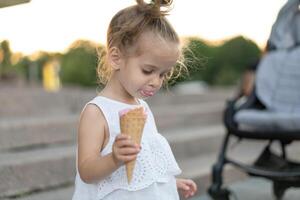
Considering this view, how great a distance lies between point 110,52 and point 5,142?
201 cm

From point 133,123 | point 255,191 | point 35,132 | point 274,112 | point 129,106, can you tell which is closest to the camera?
point 133,123

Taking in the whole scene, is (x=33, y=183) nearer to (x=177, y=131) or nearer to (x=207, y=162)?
(x=207, y=162)

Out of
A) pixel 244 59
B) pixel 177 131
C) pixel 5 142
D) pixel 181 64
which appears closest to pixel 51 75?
pixel 177 131

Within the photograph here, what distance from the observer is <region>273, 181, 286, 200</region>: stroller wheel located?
3405 mm

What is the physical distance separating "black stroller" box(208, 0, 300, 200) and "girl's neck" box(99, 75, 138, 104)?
5.19 feet

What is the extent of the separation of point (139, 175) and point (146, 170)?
0.09 ft

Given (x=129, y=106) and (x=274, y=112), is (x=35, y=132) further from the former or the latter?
(x=129, y=106)

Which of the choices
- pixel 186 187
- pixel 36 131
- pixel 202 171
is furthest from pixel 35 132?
pixel 186 187

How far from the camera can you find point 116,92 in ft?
5.64

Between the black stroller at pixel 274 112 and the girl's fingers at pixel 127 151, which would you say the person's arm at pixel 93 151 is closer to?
the girl's fingers at pixel 127 151

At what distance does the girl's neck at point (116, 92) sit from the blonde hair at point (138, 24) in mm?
43

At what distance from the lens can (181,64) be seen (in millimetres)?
1805

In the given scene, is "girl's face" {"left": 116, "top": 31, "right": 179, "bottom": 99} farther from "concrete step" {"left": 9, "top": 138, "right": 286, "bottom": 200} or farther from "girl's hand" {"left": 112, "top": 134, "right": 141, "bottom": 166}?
"concrete step" {"left": 9, "top": 138, "right": 286, "bottom": 200}

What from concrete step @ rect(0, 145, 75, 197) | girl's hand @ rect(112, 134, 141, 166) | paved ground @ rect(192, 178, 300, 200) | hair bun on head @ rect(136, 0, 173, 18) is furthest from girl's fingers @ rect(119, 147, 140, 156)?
paved ground @ rect(192, 178, 300, 200)
